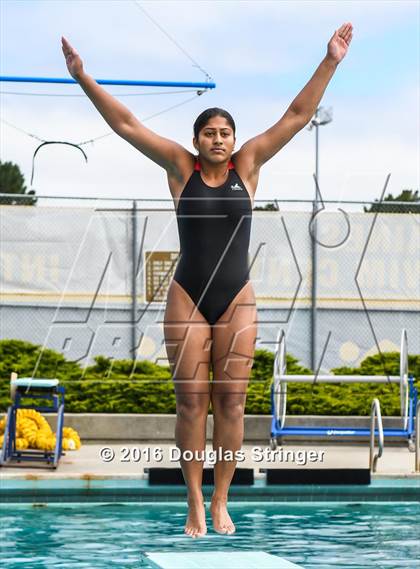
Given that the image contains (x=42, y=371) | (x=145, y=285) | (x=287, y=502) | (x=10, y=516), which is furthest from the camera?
(x=145, y=285)

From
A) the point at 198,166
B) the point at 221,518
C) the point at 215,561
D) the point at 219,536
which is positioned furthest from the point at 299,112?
the point at 219,536

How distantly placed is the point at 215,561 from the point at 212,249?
4445mm

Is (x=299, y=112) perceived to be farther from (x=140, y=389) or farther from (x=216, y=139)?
(x=140, y=389)

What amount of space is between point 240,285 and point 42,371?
15.9 meters

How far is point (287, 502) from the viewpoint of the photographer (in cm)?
1521

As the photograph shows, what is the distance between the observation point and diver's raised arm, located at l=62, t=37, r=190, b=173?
429 cm

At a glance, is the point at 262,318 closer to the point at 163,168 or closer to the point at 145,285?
the point at 145,285

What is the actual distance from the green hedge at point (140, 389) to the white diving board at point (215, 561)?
33.4 ft

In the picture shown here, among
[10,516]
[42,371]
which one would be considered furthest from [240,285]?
[42,371]

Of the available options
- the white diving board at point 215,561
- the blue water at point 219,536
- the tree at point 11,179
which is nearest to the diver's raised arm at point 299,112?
the white diving board at point 215,561

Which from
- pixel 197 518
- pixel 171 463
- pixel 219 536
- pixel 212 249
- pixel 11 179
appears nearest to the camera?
pixel 212 249

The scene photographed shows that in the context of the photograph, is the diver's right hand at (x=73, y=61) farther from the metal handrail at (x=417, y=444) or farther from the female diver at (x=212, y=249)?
the metal handrail at (x=417, y=444)

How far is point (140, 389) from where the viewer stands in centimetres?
1958

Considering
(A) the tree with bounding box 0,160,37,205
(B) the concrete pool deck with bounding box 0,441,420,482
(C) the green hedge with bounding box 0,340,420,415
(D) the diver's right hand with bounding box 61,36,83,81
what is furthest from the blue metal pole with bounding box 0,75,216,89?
(A) the tree with bounding box 0,160,37,205
